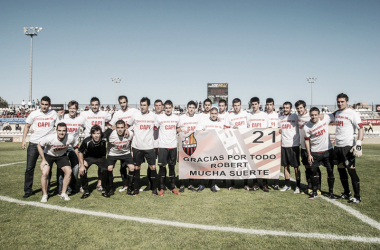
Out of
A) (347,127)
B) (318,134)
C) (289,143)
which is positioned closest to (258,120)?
(289,143)

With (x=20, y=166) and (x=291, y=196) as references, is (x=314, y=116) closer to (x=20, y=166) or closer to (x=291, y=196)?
(x=291, y=196)

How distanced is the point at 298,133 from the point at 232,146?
1.74 meters

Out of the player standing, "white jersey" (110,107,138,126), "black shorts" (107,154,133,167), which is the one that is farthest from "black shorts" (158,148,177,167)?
the player standing

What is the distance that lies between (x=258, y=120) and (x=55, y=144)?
5.06 metres

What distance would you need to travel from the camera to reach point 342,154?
5.28 metres

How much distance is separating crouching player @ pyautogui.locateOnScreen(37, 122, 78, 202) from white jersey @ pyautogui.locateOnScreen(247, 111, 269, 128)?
15.1 ft

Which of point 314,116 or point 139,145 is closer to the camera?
point 314,116

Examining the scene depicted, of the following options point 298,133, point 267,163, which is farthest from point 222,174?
point 298,133

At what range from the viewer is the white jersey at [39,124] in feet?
18.8

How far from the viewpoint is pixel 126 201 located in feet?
17.6

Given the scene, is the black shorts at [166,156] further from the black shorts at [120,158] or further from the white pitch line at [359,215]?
the white pitch line at [359,215]

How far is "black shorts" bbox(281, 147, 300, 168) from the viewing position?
6.16 m

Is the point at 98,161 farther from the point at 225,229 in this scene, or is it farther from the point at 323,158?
the point at 323,158

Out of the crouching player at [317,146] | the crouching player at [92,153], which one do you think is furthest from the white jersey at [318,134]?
the crouching player at [92,153]
